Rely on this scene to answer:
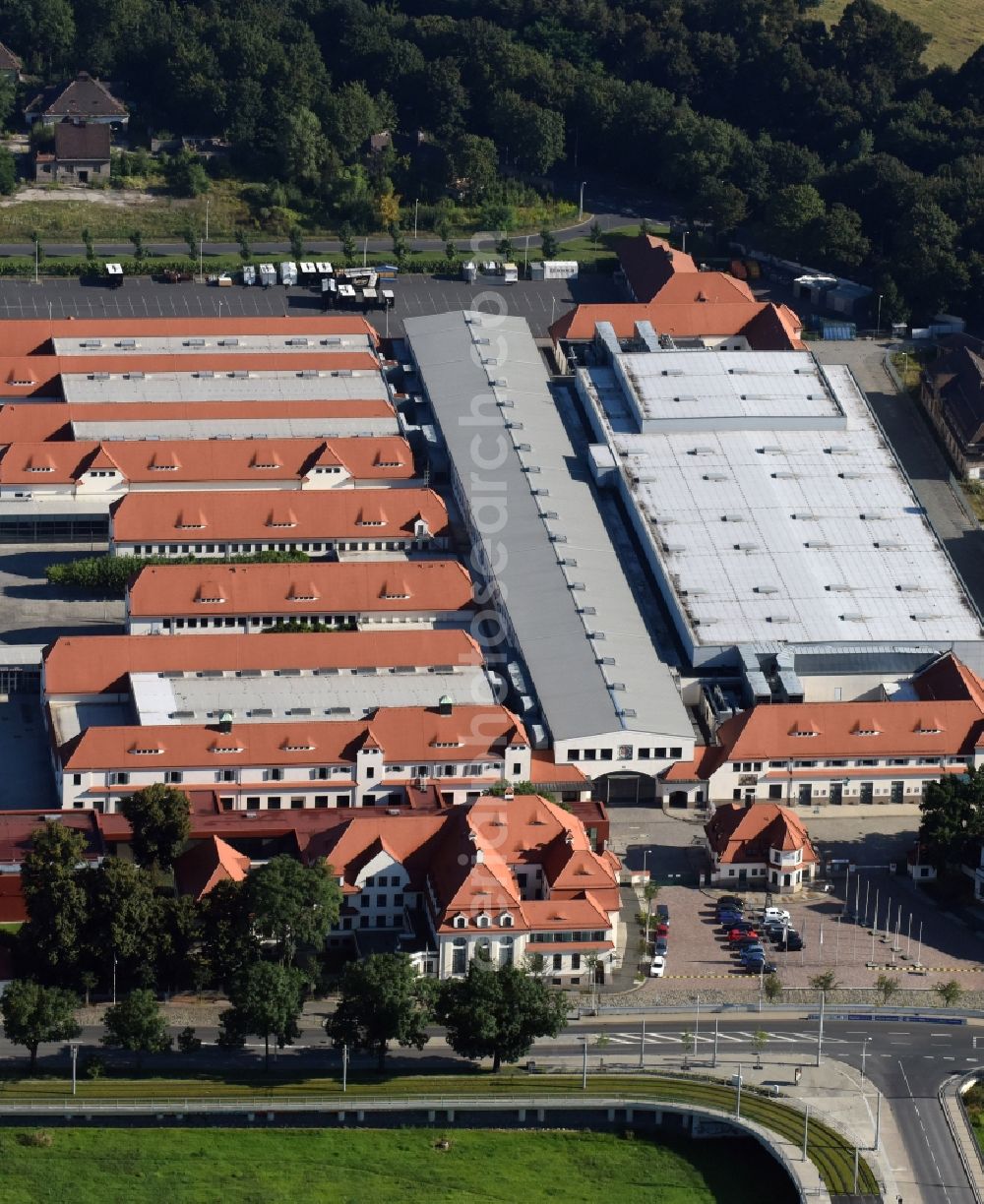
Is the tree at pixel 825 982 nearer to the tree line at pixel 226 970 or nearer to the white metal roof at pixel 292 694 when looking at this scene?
the tree line at pixel 226 970

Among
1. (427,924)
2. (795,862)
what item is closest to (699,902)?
(795,862)

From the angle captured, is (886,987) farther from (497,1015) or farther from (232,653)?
(232,653)

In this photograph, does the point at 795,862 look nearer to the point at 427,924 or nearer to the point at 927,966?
the point at 927,966

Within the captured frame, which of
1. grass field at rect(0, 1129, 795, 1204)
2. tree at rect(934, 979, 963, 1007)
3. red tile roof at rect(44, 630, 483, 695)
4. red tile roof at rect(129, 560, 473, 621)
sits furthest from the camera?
red tile roof at rect(129, 560, 473, 621)

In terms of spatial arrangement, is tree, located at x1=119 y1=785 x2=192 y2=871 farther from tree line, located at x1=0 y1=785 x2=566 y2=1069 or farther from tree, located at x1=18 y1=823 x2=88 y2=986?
tree, located at x1=18 y1=823 x2=88 y2=986

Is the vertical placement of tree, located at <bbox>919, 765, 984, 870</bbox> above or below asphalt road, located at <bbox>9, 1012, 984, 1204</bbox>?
above

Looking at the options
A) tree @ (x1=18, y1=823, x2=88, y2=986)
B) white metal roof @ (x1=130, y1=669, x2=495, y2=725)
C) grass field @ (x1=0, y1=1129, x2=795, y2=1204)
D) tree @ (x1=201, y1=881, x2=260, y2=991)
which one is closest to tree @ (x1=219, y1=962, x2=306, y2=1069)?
tree @ (x1=201, y1=881, x2=260, y2=991)
